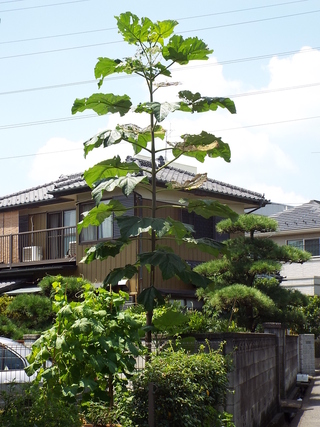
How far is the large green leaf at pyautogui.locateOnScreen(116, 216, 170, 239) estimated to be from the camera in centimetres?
788

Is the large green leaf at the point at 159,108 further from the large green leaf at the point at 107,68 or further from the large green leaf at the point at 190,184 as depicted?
the large green leaf at the point at 190,184

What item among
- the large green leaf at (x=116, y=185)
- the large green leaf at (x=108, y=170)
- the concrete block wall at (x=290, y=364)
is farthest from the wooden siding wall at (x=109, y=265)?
the large green leaf at (x=116, y=185)

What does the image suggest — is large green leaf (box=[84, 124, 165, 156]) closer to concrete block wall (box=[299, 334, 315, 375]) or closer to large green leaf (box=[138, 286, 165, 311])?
large green leaf (box=[138, 286, 165, 311])

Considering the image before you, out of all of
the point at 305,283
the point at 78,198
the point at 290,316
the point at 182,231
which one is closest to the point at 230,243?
the point at 290,316

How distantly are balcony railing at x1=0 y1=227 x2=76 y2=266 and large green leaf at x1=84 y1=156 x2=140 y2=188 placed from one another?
15.5 metres

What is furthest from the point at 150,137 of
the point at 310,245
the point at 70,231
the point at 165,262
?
the point at 310,245

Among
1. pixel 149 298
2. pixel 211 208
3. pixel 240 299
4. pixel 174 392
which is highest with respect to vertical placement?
pixel 211 208

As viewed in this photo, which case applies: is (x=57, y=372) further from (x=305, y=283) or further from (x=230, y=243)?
(x=305, y=283)

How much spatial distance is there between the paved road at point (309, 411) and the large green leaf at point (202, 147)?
6.98m

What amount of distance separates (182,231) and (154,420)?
2328 millimetres

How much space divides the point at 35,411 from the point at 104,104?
4013 millimetres

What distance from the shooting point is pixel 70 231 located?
25.4 m

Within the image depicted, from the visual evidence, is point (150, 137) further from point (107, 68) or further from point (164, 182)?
point (164, 182)

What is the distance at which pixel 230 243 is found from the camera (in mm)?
18359
